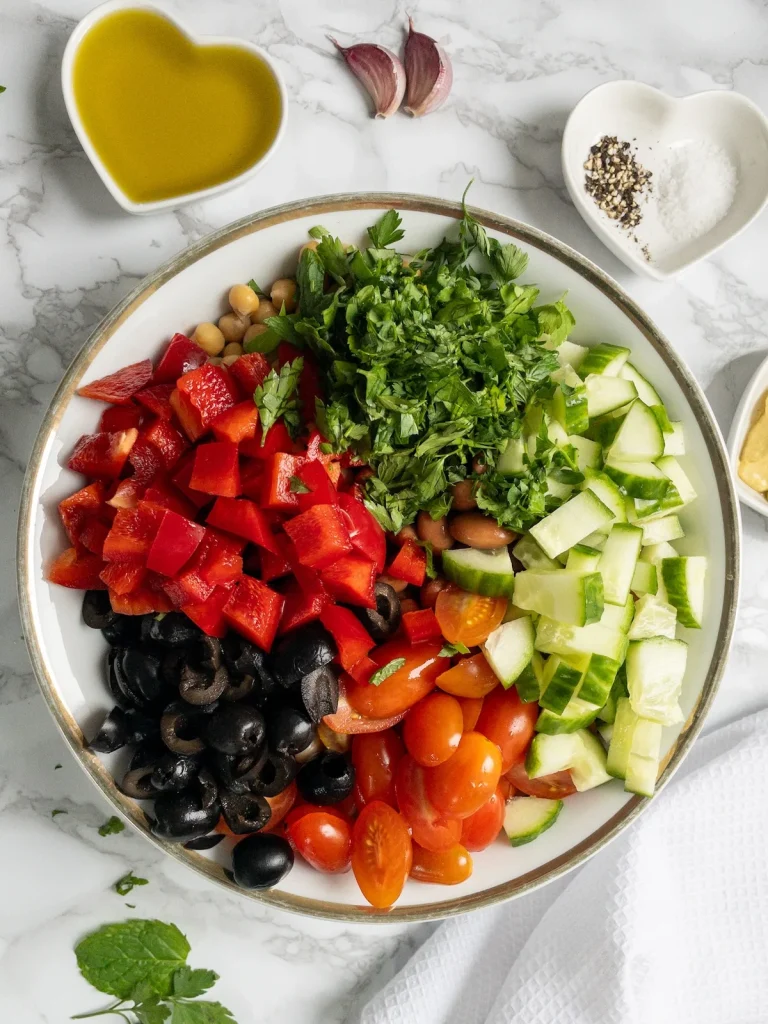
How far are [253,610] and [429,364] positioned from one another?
0.61 m

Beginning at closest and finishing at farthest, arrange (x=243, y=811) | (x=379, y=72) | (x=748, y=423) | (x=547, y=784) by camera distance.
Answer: (x=243, y=811) < (x=547, y=784) < (x=379, y=72) < (x=748, y=423)

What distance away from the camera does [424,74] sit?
2.14m

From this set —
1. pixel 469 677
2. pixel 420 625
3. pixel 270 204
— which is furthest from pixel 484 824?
pixel 270 204

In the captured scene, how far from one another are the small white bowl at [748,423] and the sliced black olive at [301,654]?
1.19 m

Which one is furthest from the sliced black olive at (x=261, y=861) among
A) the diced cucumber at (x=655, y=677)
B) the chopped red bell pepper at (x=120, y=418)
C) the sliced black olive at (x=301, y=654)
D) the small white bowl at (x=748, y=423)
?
the small white bowl at (x=748, y=423)

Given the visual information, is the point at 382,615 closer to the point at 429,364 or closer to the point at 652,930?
the point at 429,364

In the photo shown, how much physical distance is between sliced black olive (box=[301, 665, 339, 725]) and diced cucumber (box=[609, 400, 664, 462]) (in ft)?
2.67

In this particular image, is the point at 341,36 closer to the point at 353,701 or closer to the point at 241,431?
the point at 241,431

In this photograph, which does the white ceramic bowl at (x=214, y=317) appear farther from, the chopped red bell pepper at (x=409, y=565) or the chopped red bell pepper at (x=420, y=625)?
the chopped red bell pepper at (x=409, y=565)

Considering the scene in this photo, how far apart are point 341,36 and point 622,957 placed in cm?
247

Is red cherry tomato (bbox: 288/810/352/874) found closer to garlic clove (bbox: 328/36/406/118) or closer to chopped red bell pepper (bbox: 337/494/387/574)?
chopped red bell pepper (bbox: 337/494/387/574)

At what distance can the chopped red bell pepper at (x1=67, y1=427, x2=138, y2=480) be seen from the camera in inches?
70.8

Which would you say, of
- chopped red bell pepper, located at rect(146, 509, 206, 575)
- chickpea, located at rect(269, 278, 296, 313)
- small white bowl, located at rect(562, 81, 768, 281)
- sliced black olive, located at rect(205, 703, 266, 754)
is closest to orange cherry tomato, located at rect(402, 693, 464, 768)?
sliced black olive, located at rect(205, 703, 266, 754)

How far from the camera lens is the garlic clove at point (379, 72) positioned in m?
2.12
